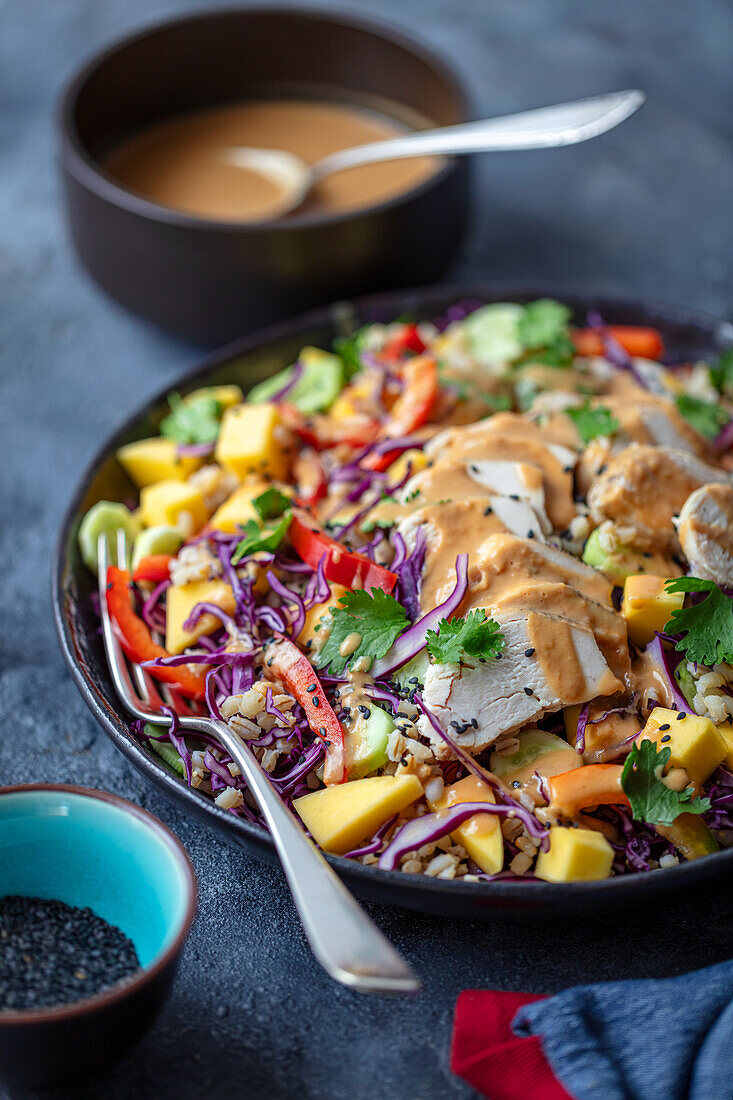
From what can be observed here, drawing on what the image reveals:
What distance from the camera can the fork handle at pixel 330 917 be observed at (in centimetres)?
265

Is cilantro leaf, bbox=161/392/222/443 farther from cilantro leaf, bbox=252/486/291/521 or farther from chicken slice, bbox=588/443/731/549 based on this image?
chicken slice, bbox=588/443/731/549

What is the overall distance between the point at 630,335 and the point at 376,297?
48.2 inches

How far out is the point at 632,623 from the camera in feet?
11.8

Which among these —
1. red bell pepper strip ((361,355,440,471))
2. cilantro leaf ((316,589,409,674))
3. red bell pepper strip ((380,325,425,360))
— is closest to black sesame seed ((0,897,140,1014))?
cilantro leaf ((316,589,409,674))

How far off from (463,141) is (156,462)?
2.31 metres

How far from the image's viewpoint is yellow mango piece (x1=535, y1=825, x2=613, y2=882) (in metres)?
3.12

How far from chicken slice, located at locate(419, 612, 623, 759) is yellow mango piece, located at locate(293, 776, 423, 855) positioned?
7.1 inches

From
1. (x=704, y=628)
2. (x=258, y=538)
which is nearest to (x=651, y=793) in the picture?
(x=704, y=628)

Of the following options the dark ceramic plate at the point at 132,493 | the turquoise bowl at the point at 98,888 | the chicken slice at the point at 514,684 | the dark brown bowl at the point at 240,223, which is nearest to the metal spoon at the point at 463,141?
the dark brown bowl at the point at 240,223

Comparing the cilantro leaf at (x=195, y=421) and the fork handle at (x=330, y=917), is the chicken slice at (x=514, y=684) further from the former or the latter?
the cilantro leaf at (x=195, y=421)

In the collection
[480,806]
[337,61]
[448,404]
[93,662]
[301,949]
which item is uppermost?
[337,61]

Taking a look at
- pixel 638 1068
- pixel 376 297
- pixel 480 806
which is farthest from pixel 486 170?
pixel 638 1068

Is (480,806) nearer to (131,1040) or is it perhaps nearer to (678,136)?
(131,1040)

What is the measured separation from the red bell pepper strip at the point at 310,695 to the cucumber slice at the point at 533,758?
48 cm
